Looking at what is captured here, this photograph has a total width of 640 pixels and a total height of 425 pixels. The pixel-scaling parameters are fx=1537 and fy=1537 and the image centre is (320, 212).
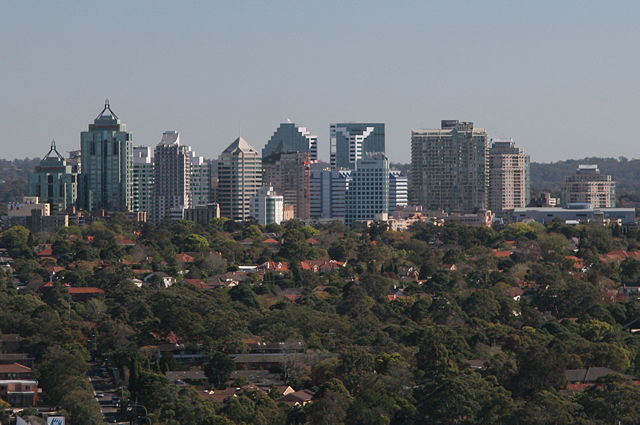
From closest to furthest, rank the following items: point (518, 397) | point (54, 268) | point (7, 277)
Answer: point (518, 397) → point (7, 277) → point (54, 268)

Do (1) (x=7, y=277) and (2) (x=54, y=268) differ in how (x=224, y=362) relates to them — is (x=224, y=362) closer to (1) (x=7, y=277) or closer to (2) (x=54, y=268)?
(1) (x=7, y=277)

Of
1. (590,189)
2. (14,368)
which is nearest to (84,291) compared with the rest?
(14,368)

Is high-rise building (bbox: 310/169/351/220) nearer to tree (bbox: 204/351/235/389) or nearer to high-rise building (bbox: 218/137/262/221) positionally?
high-rise building (bbox: 218/137/262/221)

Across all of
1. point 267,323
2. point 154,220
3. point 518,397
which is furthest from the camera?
point 154,220

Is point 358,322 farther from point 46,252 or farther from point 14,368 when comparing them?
point 46,252

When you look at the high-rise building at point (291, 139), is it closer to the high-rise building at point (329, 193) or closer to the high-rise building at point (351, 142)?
the high-rise building at point (351, 142)

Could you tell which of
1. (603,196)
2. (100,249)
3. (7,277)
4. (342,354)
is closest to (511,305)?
(342,354)
